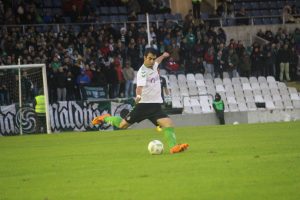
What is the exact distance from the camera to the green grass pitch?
10484 mm

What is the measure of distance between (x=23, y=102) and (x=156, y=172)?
65.3ft

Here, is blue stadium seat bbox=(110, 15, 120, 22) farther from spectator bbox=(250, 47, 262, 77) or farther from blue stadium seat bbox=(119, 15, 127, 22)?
spectator bbox=(250, 47, 262, 77)

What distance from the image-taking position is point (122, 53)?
36156 mm

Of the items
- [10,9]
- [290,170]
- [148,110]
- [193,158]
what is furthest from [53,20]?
[290,170]

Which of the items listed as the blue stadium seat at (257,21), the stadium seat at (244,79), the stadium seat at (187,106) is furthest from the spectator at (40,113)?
the blue stadium seat at (257,21)

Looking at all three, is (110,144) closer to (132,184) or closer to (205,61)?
(132,184)

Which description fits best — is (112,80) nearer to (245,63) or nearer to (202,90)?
(202,90)

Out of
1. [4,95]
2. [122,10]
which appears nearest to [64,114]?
[4,95]

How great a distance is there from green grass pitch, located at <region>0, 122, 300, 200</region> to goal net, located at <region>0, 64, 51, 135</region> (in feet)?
38.1

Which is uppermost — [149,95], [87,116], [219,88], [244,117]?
[149,95]

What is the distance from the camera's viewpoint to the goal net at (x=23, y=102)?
31906 mm

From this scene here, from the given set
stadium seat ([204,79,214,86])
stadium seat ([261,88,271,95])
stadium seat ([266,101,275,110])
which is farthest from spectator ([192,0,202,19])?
stadium seat ([266,101,275,110])

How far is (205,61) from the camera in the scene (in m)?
38.8

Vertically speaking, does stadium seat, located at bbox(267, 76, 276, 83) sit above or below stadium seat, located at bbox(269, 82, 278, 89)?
above
